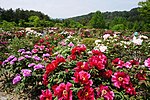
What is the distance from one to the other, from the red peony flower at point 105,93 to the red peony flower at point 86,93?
124 mm

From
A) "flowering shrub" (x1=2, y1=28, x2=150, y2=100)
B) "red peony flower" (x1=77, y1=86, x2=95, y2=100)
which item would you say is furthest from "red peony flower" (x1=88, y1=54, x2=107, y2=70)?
"red peony flower" (x1=77, y1=86, x2=95, y2=100)

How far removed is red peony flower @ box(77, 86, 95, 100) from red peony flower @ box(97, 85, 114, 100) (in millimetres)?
124

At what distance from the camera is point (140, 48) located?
4133 millimetres

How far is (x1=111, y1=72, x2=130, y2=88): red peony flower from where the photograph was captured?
305cm

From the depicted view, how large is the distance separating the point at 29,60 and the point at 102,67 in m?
1.56

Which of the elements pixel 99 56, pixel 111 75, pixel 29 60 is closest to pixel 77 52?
pixel 99 56

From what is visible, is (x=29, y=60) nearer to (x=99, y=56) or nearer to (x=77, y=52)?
(x=77, y=52)

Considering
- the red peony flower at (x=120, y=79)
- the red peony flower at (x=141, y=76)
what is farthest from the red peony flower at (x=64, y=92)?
the red peony flower at (x=141, y=76)

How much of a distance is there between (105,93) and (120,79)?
11.7 inches

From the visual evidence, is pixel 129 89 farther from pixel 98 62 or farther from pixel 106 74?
pixel 98 62

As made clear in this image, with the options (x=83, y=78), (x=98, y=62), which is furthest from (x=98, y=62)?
(x=83, y=78)

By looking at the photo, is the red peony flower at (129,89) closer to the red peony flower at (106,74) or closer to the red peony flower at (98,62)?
the red peony flower at (106,74)

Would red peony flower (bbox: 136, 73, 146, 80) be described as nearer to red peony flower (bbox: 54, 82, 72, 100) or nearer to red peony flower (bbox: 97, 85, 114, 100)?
red peony flower (bbox: 97, 85, 114, 100)

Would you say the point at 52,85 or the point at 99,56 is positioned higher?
the point at 99,56
